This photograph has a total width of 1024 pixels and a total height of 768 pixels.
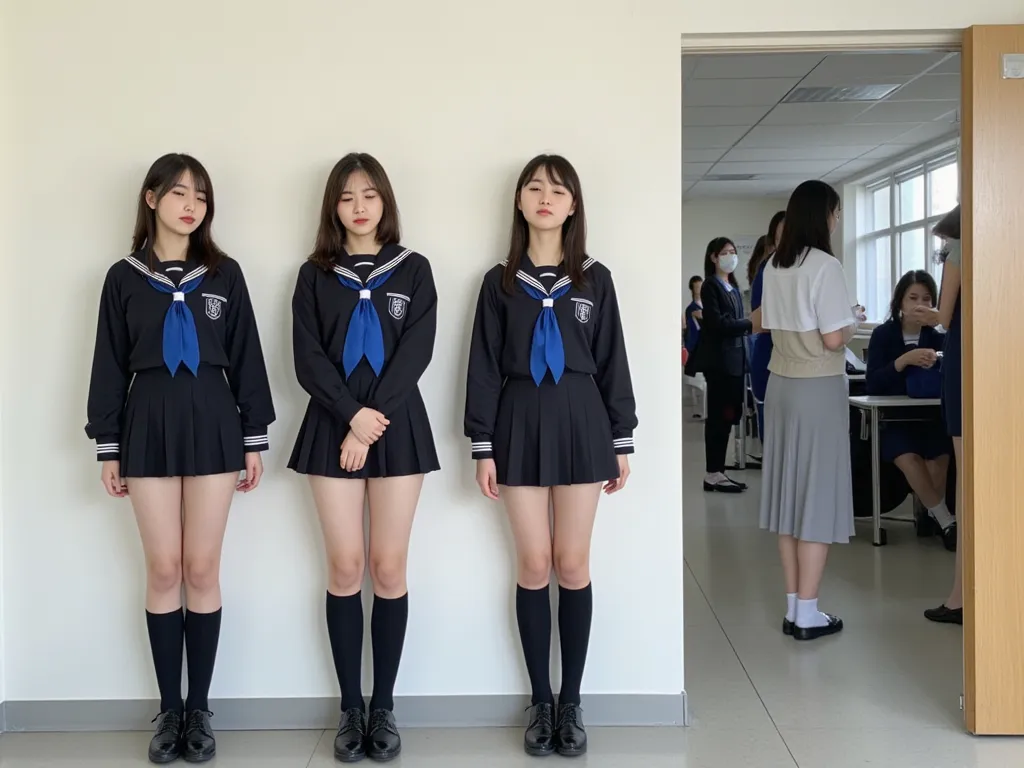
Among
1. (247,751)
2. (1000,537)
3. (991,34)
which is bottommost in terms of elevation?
(247,751)

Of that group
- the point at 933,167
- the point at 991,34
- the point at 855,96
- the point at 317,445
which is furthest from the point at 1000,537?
the point at 933,167

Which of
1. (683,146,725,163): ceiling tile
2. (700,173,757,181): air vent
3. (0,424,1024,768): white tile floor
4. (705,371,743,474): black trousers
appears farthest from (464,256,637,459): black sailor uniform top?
(700,173,757,181): air vent

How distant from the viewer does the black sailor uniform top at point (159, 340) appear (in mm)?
2434

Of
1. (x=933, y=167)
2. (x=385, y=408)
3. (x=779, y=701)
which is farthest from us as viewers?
(x=933, y=167)

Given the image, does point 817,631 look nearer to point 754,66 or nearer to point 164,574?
point 164,574

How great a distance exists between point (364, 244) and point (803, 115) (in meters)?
6.36

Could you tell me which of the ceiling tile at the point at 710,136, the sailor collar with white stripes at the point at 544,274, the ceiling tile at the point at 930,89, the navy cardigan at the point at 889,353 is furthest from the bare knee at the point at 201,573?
the ceiling tile at the point at 710,136

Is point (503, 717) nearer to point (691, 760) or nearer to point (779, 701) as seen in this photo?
point (691, 760)

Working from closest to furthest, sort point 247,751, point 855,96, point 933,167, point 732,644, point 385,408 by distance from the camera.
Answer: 1. point 385,408
2. point 247,751
3. point 732,644
4. point 855,96
5. point 933,167

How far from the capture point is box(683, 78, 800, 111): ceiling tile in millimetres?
6754

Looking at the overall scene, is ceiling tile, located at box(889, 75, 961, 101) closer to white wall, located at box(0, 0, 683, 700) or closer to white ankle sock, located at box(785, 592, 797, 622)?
white ankle sock, located at box(785, 592, 797, 622)

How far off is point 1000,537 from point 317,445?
1797 millimetres

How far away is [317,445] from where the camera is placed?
245 cm

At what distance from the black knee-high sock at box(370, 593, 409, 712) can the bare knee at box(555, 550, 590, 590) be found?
0.42m
